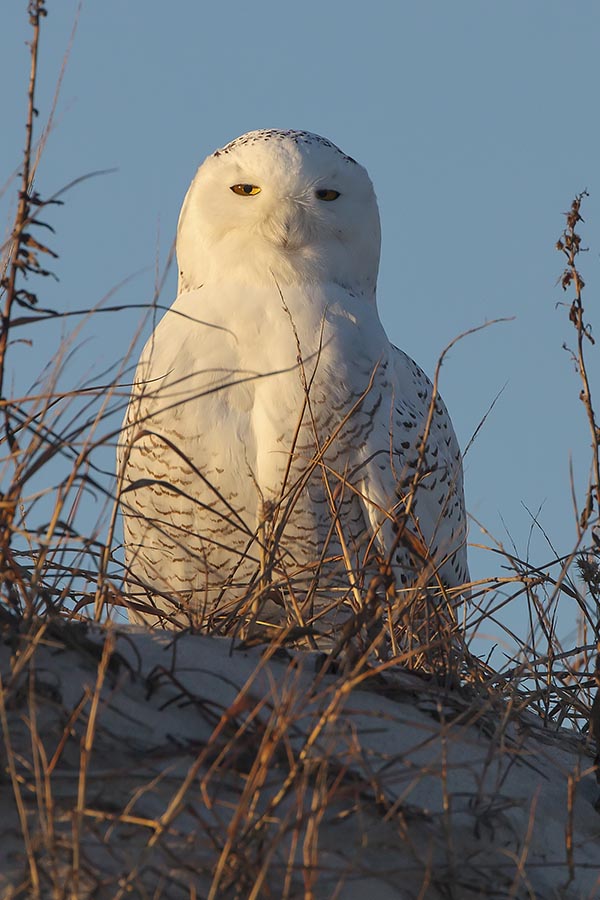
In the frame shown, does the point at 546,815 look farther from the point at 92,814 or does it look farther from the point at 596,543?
the point at 92,814

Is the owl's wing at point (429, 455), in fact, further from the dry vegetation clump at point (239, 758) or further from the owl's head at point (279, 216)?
the dry vegetation clump at point (239, 758)

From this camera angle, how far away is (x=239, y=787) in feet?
6.06

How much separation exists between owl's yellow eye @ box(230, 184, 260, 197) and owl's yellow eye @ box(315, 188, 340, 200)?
0.21 m

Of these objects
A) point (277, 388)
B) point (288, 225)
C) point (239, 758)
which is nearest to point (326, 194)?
point (288, 225)

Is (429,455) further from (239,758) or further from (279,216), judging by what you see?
(239,758)

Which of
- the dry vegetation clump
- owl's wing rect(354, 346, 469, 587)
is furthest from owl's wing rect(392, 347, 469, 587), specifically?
the dry vegetation clump

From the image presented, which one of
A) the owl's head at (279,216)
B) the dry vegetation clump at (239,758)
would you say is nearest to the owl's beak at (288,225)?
the owl's head at (279,216)

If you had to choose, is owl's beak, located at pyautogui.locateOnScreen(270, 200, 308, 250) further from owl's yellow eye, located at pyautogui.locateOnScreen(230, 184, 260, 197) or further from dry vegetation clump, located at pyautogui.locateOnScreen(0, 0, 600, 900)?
dry vegetation clump, located at pyautogui.locateOnScreen(0, 0, 600, 900)

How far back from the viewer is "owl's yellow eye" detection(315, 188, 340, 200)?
4.42 meters

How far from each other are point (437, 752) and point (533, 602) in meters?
0.73

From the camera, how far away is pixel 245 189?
14.5 feet

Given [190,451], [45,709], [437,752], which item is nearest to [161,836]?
[45,709]

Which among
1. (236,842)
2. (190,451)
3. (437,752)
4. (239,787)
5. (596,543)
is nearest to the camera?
(236,842)

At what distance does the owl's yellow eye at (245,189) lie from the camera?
14.5ft
